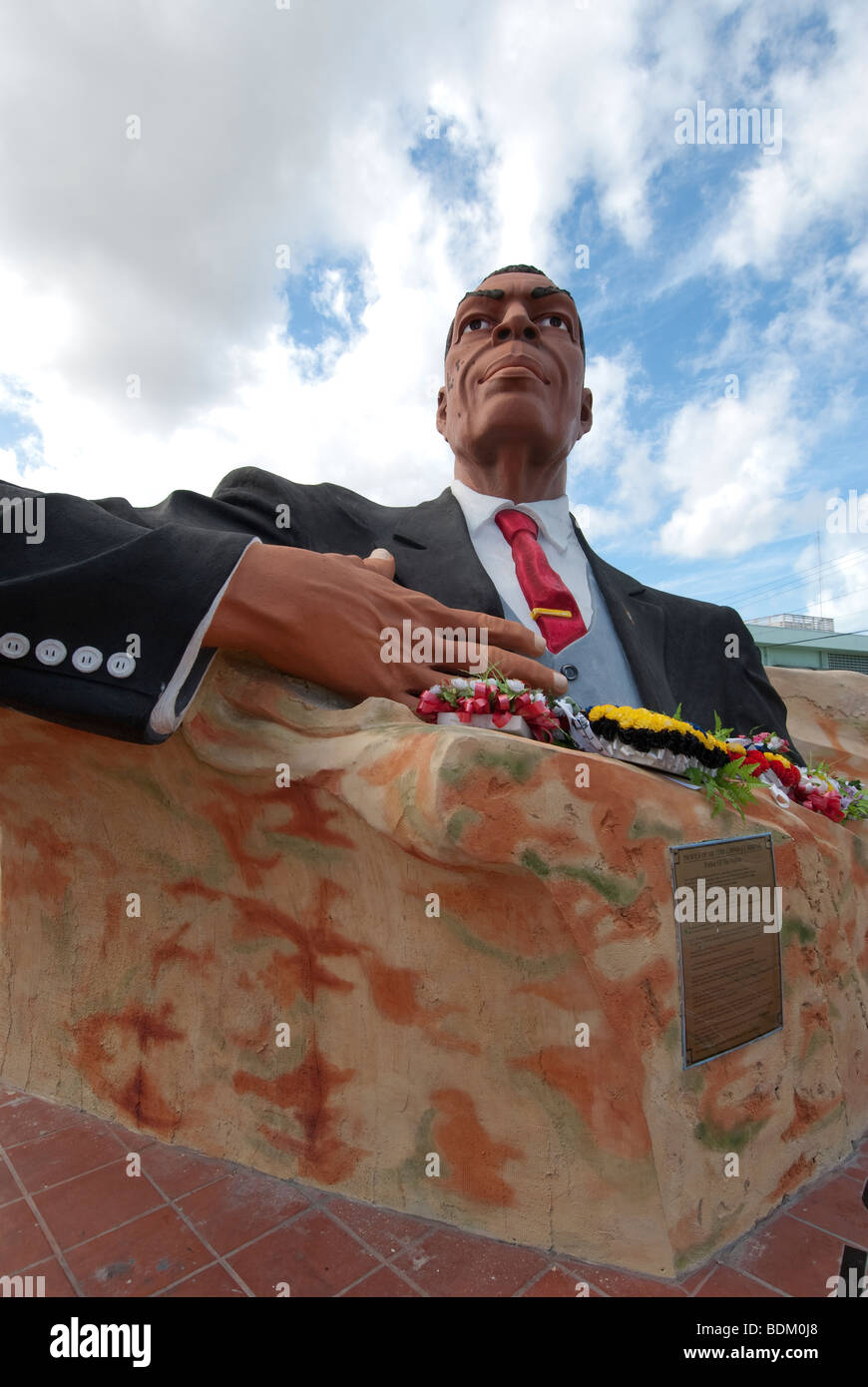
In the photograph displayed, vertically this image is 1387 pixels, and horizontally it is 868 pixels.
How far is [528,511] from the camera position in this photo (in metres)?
3.35

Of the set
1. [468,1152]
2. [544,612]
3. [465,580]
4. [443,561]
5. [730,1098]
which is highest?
[443,561]

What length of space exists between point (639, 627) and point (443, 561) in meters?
1.01

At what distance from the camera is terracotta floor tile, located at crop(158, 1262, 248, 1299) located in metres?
1.80

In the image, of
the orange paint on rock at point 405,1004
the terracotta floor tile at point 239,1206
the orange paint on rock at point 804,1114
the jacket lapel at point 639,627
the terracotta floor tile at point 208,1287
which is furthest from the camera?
the jacket lapel at point 639,627

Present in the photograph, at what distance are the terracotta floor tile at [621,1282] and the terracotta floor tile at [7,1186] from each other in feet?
5.14

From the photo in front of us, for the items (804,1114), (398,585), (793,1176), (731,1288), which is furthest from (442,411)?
(731,1288)

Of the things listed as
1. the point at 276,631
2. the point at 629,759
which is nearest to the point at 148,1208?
the point at 276,631

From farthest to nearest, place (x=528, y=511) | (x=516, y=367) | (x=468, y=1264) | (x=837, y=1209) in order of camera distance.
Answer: (x=528, y=511), (x=516, y=367), (x=837, y=1209), (x=468, y=1264)

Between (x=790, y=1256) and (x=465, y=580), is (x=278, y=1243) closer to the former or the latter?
(x=790, y=1256)

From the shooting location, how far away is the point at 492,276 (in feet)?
11.3

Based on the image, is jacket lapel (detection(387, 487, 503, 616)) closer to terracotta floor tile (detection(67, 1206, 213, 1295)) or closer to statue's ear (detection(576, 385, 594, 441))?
statue's ear (detection(576, 385, 594, 441))

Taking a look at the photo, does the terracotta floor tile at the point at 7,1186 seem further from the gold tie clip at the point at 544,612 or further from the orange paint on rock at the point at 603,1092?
the gold tie clip at the point at 544,612

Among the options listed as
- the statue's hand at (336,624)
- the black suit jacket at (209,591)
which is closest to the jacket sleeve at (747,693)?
the black suit jacket at (209,591)

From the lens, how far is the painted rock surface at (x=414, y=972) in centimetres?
195
